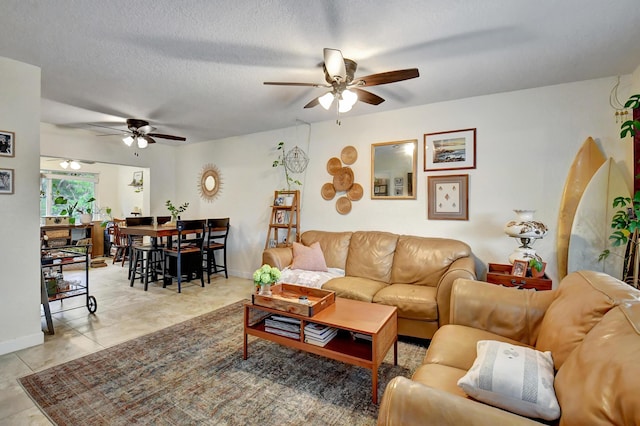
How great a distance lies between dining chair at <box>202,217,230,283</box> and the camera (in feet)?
15.3

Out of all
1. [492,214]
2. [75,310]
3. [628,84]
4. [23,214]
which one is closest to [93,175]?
[75,310]

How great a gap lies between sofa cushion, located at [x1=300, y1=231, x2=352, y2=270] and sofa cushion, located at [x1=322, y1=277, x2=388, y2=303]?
45 centimetres

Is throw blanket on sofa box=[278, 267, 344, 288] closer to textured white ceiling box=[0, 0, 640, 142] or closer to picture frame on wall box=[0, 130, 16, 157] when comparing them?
textured white ceiling box=[0, 0, 640, 142]

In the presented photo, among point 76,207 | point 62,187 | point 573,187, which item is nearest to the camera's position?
point 573,187

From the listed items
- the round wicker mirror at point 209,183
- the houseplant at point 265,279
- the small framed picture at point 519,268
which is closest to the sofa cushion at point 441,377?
the houseplant at point 265,279

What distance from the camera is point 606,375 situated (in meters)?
0.84

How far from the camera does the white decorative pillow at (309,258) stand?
354 cm

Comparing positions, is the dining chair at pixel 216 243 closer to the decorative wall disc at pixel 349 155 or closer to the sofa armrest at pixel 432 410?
the decorative wall disc at pixel 349 155

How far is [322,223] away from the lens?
4309 millimetres

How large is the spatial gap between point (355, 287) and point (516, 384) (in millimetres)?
1955

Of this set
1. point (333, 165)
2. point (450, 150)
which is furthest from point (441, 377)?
point (333, 165)

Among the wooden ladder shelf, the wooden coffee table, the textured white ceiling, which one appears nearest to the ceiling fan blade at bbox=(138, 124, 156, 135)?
the textured white ceiling

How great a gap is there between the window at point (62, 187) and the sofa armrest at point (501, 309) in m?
8.32

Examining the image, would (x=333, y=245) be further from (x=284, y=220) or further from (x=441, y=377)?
(x=441, y=377)
